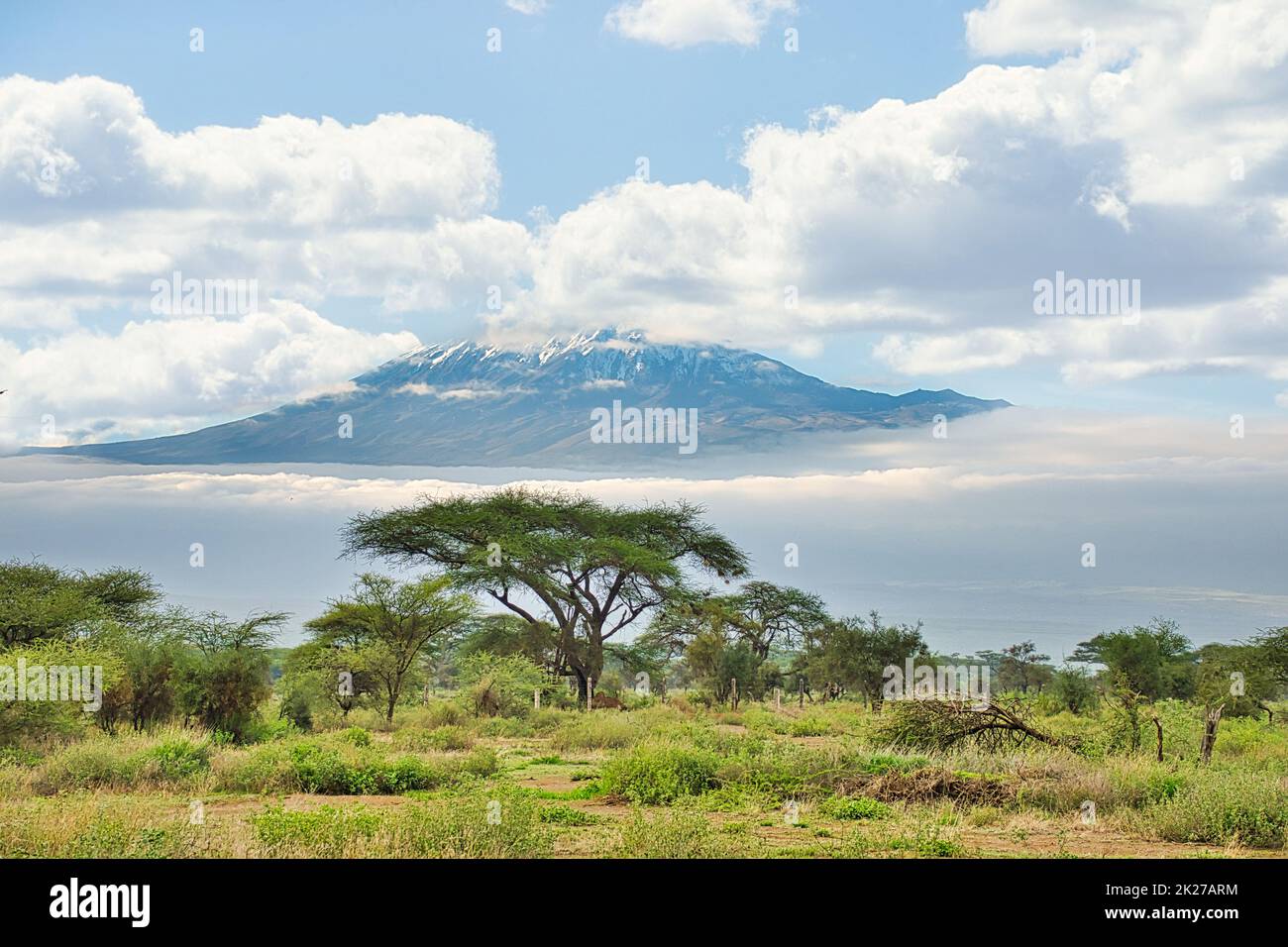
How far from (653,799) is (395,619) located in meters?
17.4

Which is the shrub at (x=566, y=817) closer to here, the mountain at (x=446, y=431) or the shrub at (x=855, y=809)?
the shrub at (x=855, y=809)

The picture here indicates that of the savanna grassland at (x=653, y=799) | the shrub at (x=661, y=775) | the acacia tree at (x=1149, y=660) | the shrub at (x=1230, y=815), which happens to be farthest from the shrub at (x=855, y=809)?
the acacia tree at (x=1149, y=660)

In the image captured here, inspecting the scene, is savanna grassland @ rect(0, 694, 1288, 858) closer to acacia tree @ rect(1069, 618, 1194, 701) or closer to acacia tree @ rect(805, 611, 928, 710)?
acacia tree @ rect(1069, 618, 1194, 701)

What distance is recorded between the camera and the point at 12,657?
795 inches

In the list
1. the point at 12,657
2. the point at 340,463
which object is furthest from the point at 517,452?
the point at 12,657

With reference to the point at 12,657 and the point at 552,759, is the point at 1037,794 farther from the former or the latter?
the point at 12,657

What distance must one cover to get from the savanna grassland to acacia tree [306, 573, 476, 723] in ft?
28.2

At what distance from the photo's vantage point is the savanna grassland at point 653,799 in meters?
10.8

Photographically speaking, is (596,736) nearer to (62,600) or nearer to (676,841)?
(676,841)

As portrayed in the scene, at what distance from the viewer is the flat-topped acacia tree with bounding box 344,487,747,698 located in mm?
39562

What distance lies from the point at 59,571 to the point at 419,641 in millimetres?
11888

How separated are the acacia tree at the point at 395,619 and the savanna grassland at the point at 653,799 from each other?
8.58m

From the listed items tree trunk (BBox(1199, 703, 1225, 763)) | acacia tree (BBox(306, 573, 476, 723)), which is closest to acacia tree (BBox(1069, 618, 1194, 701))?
tree trunk (BBox(1199, 703, 1225, 763))

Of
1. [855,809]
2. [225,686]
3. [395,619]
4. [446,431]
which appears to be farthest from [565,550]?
[446,431]
